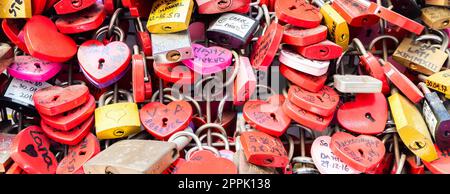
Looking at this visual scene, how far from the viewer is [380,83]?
1.11 m

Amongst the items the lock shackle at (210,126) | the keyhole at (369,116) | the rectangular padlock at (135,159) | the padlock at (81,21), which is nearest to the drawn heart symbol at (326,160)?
the keyhole at (369,116)

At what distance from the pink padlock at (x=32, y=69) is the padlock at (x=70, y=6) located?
13 centimetres

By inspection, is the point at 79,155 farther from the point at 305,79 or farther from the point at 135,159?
the point at 305,79

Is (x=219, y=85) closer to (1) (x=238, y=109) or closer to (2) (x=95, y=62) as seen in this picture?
(1) (x=238, y=109)

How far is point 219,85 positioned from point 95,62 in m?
0.30

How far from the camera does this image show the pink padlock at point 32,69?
3.77 ft

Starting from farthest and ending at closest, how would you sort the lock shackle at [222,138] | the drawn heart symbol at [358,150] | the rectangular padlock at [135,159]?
the lock shackle at [222,138]
the drawn heart symbol at [358,150]
the rectangular padlock at [135,159]

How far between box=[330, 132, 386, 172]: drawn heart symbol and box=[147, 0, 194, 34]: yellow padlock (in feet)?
1.43

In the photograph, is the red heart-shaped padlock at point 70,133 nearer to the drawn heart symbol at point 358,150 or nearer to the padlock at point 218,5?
the padlock at point 218,5

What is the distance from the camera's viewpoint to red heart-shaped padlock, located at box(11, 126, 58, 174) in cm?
104

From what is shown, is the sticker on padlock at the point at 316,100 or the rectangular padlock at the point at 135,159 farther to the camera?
→ the sticker on padlock at the point at 316,100

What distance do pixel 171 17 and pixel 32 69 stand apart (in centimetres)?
35

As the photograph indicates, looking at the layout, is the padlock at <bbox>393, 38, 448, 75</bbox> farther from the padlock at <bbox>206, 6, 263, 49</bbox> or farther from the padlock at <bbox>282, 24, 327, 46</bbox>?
the padlock at <bbox>206, 6, 263, 49</bbox>
